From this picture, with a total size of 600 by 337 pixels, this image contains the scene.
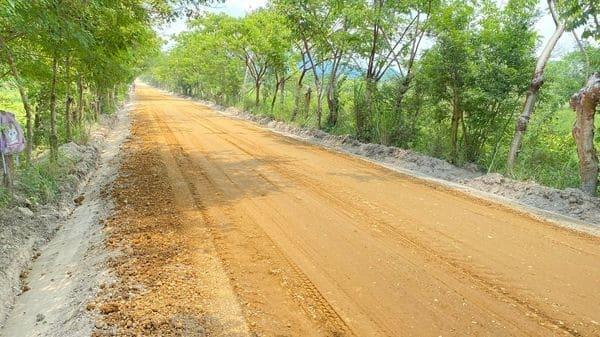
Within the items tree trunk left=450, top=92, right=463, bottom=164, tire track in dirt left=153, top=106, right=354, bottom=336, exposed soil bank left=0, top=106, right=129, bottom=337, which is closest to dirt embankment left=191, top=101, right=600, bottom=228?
tree trunk left=450, top=92, right=463, bottom=164

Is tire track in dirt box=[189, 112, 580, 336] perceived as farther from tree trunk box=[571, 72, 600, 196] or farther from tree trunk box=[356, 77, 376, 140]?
tree trunk box=[356, 77, 376, 140]

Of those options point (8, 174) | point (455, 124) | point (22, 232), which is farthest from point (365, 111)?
point (22, 232)

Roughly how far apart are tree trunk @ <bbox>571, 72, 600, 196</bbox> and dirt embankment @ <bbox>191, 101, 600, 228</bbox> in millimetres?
417

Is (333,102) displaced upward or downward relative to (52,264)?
upward

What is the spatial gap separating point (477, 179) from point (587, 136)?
2.32 meters

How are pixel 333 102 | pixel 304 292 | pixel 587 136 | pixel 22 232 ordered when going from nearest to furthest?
pixel 304 292
pixel 22 232
pixel 587 136
pixel 333 102

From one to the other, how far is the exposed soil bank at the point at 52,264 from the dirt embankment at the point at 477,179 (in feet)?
23.3

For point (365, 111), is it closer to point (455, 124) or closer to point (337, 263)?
point (455, 124)

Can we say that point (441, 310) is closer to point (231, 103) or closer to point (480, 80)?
point (480, 80)

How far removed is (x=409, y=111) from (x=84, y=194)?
9.43 m

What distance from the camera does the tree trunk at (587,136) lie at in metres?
8.36

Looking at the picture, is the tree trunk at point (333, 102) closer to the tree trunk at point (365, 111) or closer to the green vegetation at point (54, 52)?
the tree trunk at point (365, 111)

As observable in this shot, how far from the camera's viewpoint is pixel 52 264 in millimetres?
5660

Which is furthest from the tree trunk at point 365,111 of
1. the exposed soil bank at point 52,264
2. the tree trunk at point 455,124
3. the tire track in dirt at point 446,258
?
Answer: the exposed soil bank at point 52,264
